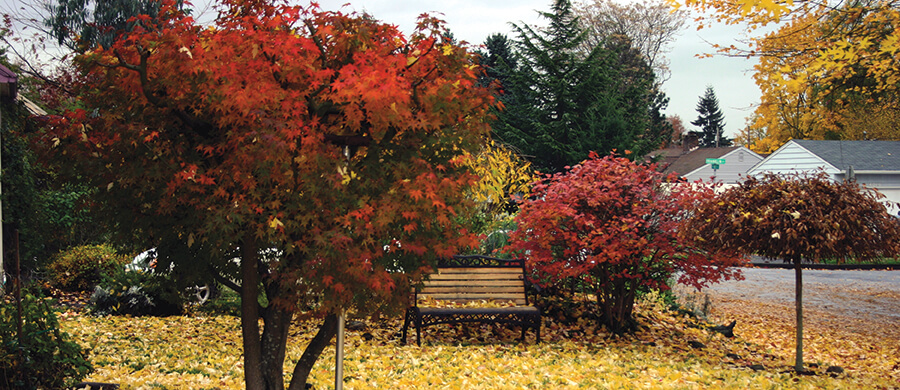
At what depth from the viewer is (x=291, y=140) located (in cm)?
398

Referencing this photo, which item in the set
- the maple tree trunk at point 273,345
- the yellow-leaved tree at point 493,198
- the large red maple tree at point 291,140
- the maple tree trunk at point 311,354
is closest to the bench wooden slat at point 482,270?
the yellow-leaved tree at point 493,198

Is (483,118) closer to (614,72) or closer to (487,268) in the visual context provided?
(487,268)

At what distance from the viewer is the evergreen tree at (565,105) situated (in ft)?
77.8

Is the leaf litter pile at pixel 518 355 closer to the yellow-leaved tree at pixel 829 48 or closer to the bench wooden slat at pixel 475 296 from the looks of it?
the bench wooden slat at pixel 475 296

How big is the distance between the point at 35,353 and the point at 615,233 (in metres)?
6.35

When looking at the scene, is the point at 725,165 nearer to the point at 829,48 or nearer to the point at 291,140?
the point at 829,48

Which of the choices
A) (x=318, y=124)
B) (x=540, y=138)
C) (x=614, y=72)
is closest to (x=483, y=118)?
(x=318, y=124)

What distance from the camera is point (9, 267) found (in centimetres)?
1154

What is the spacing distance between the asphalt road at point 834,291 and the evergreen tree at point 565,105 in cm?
678

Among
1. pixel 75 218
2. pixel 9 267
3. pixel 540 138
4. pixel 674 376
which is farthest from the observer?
pixel 540 138

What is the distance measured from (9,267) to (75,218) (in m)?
2.06

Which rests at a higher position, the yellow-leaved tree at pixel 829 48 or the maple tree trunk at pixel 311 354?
the yellow-leaved tree at pixel 829 48

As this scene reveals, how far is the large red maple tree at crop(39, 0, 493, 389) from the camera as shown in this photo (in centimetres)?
403

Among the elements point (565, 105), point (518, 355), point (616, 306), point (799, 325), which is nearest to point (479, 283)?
point (518, 355)
